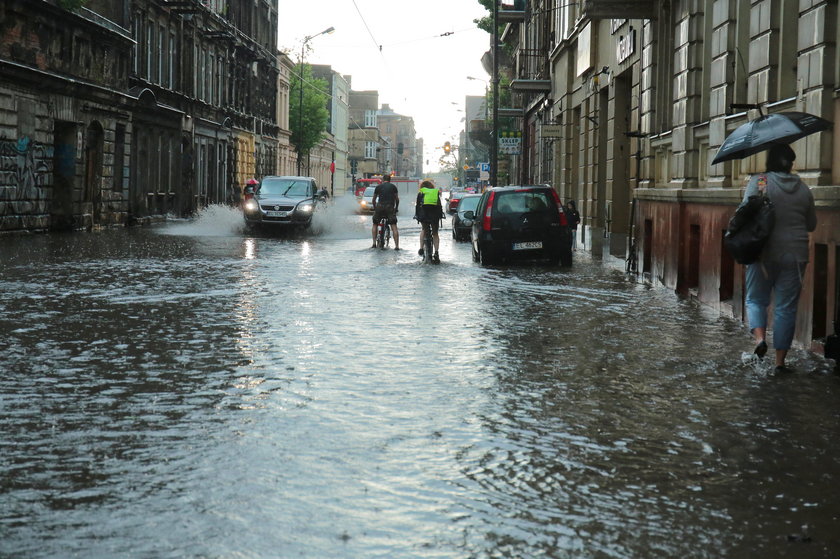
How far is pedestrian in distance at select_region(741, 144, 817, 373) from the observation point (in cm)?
863

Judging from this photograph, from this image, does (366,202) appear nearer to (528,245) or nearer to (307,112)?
(307,112)

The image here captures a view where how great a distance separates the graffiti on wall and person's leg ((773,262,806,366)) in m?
22.9

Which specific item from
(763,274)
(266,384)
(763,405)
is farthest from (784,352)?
(266,384)

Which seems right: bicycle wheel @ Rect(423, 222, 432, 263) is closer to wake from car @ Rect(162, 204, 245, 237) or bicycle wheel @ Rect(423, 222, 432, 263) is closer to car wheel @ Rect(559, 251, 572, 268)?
car wheel @ Rect(559, 251, 572, 268)

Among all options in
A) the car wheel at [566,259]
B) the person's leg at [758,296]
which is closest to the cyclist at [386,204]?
the car wheel at [566,259]

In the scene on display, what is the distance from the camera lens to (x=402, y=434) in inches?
236

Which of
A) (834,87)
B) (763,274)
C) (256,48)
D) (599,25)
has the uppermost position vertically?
(256,48)

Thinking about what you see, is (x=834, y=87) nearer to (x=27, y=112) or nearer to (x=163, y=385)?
(x=163, y=385)

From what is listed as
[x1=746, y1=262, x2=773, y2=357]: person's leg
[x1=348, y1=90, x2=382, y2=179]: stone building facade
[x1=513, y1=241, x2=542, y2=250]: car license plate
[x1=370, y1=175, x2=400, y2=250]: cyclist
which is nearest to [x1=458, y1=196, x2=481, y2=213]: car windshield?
[x1=370, y1=175, x2=400, y2=250]: cyclist

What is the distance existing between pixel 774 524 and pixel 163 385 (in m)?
4.23

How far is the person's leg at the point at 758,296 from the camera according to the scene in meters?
8.76

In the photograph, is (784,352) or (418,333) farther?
(418,333)

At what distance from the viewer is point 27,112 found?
1146 inches

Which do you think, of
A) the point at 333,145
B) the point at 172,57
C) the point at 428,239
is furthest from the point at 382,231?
the point at 333,145
